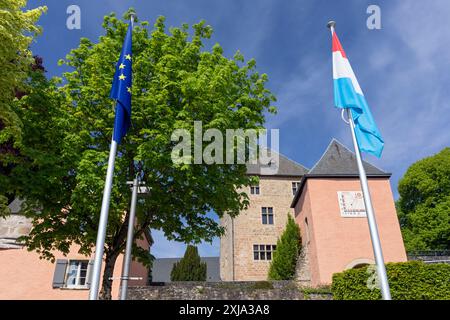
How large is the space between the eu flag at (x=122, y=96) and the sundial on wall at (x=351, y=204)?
61.4 ft

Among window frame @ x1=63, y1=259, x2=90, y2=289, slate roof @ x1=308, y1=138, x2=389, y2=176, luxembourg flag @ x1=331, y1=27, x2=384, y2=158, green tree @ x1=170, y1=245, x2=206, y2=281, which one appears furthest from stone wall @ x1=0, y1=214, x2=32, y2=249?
slate roof @ x1=308, y1=138, x2=389, y2=176

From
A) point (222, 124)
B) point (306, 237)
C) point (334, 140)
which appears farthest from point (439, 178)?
point (222, 124)

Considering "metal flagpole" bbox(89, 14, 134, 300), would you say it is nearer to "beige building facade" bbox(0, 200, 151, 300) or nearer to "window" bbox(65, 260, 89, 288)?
"beige building facade" bbox(0, 200, 151, 300)

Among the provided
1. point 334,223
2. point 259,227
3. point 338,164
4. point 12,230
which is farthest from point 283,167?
point 12,230

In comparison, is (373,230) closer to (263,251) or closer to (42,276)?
(42,276)

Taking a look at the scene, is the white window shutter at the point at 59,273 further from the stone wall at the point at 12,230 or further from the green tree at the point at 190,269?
the green tree at the point at 190,269

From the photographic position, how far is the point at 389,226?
22438mm


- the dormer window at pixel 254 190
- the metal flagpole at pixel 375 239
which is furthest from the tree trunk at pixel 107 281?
the dormer window at pixel 254 190

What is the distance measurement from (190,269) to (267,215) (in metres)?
10.2

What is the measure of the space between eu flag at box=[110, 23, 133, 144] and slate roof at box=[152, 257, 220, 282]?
40106 mm

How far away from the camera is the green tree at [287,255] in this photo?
27641mm

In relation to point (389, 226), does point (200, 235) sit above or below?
below
